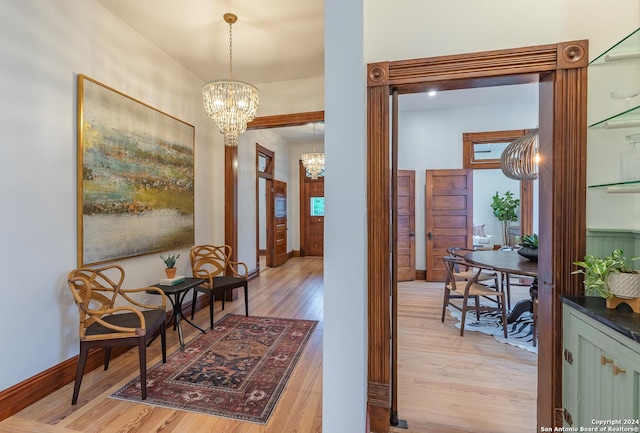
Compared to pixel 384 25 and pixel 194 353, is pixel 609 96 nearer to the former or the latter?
pixel 384 25

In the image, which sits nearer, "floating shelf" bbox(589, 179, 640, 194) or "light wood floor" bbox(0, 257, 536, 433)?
"floating shelf" bbox(589, 179, 640, 194)

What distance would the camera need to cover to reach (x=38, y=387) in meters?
2.01

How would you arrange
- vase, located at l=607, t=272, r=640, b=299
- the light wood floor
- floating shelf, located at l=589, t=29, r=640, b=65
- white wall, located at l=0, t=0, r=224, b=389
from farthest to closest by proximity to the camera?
white wall, located at l=0, t=0, r=224, b=389 → the light wood floor → floating shelf, located at l=589, t=29, r=640, b=65 → vase, located at l=607, t=272, r=640, b=299

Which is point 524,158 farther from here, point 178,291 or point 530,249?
point 178,291

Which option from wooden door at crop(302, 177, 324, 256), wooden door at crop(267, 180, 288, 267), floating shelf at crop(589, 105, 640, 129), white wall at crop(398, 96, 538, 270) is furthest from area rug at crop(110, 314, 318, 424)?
wooden door at crop(302, 177, 324, 256)

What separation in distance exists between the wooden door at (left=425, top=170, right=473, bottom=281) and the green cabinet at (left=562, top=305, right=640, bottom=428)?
13.0 feet

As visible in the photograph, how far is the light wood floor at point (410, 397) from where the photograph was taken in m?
1.78

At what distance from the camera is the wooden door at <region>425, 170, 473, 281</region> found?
5227mm

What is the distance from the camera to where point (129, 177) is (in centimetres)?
279

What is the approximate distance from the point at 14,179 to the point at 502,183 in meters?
9.59

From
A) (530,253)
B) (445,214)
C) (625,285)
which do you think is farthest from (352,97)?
(445,214)

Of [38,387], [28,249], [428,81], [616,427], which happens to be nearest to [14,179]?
[28,249]

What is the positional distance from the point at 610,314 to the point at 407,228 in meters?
4.22

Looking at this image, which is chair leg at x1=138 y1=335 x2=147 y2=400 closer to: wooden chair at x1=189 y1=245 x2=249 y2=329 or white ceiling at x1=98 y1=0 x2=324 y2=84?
wooden chair at x1=189 y1=245 x2=249 y2=329
